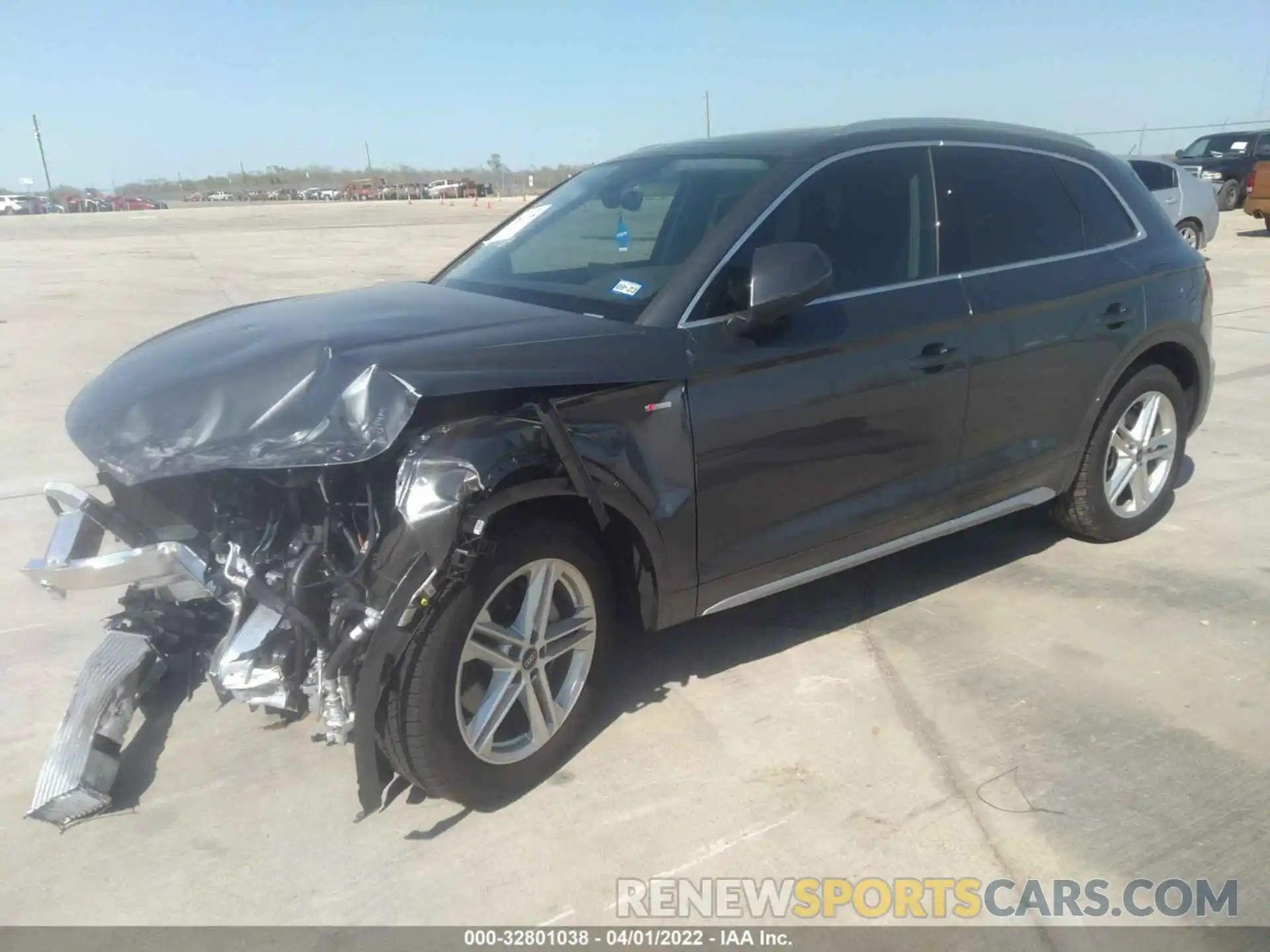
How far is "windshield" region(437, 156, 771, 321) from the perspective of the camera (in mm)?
3469

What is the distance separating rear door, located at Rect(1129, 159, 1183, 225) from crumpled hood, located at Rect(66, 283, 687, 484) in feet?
47.9

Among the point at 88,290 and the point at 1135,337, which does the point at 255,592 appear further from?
the point at 88,290

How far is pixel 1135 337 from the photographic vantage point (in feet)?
15.0

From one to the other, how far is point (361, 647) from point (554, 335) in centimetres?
105

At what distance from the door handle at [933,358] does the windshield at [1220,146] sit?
84.7ft

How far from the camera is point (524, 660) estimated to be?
3.03m

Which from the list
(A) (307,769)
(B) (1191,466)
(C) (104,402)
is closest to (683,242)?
(C) (104,402)

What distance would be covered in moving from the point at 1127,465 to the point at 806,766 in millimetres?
2675

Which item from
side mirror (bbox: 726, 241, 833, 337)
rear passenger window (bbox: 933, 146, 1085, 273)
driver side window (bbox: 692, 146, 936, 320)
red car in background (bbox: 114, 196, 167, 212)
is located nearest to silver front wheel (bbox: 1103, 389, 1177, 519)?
rear passenger window (bbox: 933, 146, 1085, 273)

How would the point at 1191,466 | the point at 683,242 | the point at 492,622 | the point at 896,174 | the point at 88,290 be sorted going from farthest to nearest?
the point at 88,290 → the point at 1191,466 → the point at 896,174 → the point at 683,242 → the point at 492,622

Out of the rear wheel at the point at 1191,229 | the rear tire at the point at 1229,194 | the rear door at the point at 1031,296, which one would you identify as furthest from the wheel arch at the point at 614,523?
the rear tire at the point at 1229,194

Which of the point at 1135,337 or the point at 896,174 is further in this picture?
the point at 1135,337

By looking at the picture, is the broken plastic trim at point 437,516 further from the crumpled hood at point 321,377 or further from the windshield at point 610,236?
the windshield at point 610,236

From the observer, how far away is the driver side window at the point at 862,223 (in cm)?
345
